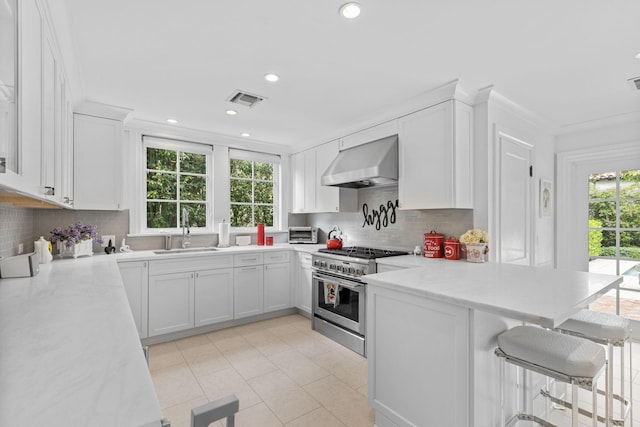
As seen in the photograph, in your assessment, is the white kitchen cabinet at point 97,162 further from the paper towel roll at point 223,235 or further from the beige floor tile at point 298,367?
the beige floor tile at point 298,367

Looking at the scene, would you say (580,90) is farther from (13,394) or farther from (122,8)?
(13,394)

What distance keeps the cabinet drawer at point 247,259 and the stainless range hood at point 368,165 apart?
1.26 meters

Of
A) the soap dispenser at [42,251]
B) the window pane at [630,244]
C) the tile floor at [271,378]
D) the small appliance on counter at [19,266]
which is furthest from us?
the window pane at [630,244]

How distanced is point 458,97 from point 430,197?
889mm

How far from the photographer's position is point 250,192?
4.78 m

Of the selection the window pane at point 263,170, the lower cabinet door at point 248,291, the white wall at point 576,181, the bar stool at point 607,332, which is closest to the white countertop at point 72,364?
the bar stool at point 607,332

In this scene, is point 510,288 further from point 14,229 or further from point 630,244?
point 14,229

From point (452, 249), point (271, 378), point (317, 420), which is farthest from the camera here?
point (452, 249)

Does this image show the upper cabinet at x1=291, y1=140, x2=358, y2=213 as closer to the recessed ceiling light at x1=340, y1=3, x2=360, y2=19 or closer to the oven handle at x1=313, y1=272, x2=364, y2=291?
the oven handle at x1=313, y1=272, x2=364, y2=291

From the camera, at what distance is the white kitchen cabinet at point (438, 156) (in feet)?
9.07

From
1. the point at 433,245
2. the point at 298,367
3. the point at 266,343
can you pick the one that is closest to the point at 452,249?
the point at 433,245

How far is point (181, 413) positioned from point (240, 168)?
3276 mm

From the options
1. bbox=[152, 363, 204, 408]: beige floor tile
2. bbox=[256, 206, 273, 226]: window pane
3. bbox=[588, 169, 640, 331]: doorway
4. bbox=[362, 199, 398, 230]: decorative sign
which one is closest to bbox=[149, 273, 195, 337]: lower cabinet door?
bbox=[152, 363, 204, 408]: beige floor tile

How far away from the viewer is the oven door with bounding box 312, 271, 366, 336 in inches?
122
